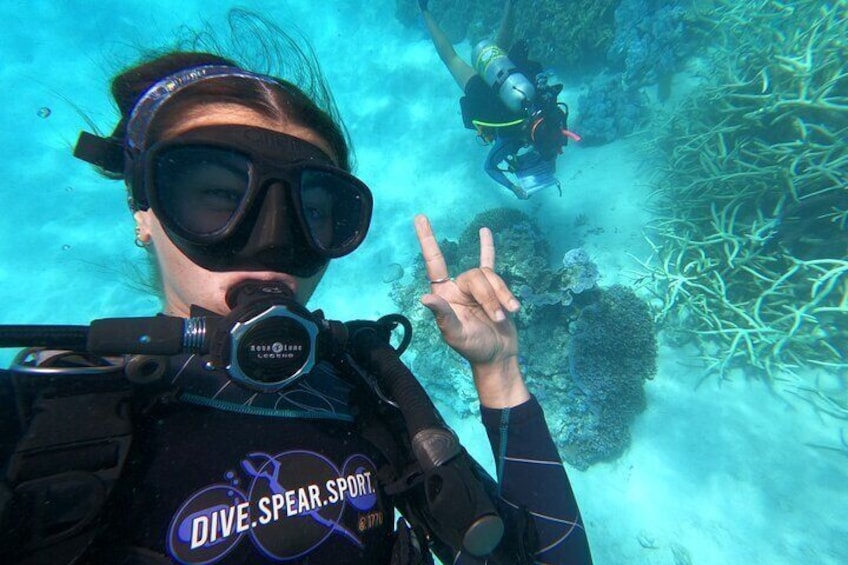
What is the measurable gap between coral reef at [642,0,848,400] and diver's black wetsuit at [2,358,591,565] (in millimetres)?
6606

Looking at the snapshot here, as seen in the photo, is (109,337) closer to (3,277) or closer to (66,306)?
(66,306)

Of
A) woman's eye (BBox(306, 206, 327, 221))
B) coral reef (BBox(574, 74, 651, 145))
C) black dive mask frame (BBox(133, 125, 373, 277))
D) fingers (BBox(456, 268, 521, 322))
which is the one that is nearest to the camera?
black dive mask frame (BBox(133, 125, 373, 277))

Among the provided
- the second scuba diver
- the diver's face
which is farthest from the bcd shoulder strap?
the second scuba diver

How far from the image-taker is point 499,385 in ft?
8.46

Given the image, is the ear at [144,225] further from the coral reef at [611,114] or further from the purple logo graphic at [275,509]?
the coral reef at [611,114]

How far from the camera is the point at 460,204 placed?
10.4 m

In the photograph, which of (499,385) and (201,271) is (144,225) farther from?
(499,385)

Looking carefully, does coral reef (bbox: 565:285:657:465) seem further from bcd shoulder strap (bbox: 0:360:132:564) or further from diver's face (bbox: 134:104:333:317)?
bcd shoulder strap (bbox: 0:360:132:564)

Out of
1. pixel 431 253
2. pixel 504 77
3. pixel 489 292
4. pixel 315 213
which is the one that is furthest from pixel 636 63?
pixel 315 213

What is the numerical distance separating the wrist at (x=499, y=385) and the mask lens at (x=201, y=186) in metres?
1.66

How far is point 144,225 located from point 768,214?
338 inches

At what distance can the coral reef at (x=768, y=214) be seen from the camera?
6.13 m

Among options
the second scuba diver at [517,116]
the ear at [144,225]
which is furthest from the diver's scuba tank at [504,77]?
the ear at [144,225]

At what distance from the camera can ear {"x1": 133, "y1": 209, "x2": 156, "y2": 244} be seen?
69.8 inches
